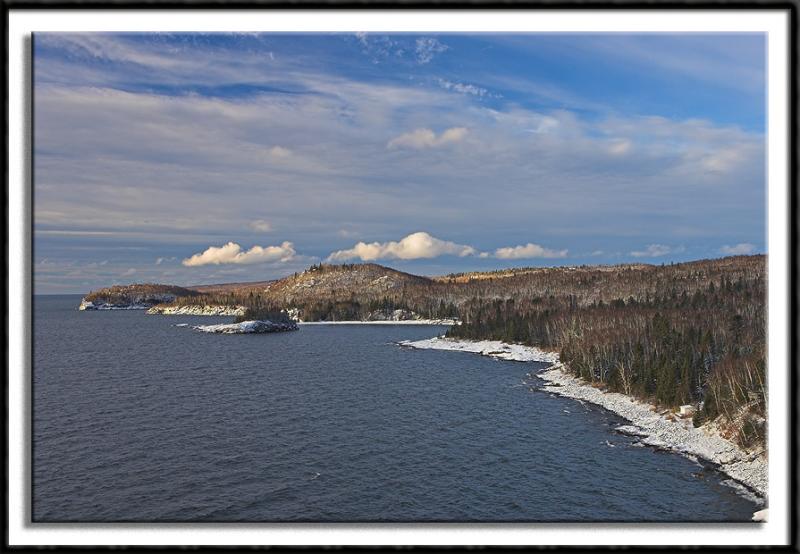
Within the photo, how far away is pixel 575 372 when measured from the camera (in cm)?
8525

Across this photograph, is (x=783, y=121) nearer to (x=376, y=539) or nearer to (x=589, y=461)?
(x=376, y=539)

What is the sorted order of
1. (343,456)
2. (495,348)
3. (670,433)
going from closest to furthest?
(343,456), (670,433), (495,348)

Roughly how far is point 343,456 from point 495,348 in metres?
90.9

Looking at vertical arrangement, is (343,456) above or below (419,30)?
below

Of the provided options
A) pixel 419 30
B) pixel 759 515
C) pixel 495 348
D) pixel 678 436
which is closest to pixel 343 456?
pixel 759 515

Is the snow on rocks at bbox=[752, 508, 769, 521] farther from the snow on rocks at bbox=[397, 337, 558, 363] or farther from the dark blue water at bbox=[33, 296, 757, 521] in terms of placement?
the snow on rocks at bbox=[397, 337, 558, 363]

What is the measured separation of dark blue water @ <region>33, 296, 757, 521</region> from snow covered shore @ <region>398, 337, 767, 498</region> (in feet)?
6.46

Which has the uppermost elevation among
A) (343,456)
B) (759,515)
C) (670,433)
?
(759,515)

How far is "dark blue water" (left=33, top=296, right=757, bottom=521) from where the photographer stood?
110ft

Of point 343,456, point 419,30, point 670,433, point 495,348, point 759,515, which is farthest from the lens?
point 495,348

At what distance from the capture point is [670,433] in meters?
49.9

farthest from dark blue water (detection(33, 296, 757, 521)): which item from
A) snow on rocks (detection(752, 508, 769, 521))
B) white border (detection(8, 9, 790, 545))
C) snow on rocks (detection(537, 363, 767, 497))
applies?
white border (detection(8, 9, 790, 545))

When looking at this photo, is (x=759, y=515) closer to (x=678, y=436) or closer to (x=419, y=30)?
(x=678, y=436)

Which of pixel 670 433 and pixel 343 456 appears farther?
pixel 670 433
